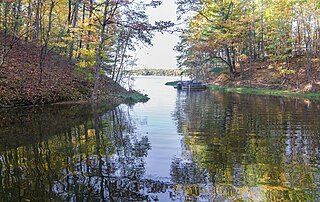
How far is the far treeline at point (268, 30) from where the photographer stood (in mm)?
23438

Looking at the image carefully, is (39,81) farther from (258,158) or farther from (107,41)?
(258,158)

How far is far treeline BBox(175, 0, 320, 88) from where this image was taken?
23.4 metres

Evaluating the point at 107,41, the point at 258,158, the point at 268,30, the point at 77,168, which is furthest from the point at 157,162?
the point at 268,30

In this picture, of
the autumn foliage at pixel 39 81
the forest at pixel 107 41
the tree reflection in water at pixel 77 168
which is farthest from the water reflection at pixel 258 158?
the autumn foliage at pixel 39 81

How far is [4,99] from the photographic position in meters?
12.0

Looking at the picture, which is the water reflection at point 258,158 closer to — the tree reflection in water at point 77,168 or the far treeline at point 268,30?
the tree reflection in water at point 77,168

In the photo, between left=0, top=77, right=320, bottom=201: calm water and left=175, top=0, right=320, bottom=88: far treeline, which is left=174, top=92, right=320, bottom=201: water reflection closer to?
left=0, top=77, right=320, bottom=201: calm water

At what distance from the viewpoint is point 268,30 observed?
36406mm

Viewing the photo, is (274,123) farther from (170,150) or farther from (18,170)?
(18,170)

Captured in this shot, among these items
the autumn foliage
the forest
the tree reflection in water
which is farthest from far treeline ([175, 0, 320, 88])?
the tree reflection in water

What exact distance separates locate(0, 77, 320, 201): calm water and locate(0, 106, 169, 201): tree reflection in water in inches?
0.5

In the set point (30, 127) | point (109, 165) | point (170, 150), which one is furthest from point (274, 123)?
point (30, 127)

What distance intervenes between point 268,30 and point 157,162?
35.7m

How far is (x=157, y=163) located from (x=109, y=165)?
0.86 meters
